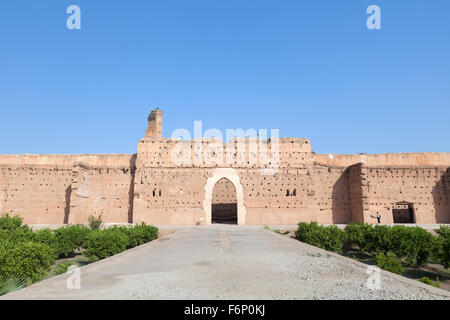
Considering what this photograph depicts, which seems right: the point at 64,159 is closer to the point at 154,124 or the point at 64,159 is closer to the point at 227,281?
the point at 154,124

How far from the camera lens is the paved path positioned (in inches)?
150

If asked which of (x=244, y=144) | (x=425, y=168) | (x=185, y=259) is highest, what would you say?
(x=244, y=144)

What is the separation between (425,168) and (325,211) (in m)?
8.28

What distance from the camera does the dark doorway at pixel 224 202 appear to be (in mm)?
29156

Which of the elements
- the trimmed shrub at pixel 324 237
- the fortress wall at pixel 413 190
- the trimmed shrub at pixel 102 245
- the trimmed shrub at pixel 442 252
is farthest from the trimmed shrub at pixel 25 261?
the fortress wall at pixel 413 190

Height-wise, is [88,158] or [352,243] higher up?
[88,158]

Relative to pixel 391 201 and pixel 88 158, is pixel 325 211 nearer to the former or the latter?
pixel 391 201

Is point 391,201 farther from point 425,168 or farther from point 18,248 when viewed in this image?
point 18,248

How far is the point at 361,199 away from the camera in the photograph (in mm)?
21734

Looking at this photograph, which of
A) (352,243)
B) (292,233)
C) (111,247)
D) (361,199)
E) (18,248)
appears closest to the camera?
(18,248)

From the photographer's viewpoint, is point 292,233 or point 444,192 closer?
point 292,233
